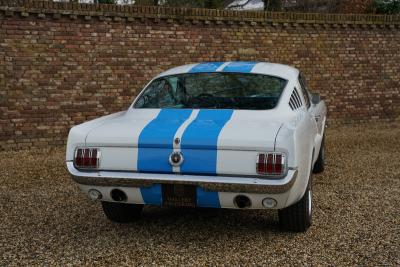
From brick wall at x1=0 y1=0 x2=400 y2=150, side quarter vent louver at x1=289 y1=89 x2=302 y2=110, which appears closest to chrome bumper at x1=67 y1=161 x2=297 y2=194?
side quarter vent louver at x1=289 y1=89 x2=302 y2=110

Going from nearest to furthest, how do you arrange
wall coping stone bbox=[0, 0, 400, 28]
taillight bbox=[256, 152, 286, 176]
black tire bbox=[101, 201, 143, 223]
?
taillight bbox=[256, 152, 286, 176], black tire bbox=[101, 201, 143, 223], wall coping stone bbox=[0, 0, 400, 28]

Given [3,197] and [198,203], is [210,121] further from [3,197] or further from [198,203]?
[3,197]

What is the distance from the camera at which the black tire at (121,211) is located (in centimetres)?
438

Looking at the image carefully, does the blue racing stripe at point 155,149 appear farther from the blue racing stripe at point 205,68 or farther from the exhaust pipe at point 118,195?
the blue racing stripe at point 205,68

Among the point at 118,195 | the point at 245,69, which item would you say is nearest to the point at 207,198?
the point at 118,195

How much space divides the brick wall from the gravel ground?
2425 mm

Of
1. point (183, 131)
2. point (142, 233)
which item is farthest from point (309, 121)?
point (142, 233)

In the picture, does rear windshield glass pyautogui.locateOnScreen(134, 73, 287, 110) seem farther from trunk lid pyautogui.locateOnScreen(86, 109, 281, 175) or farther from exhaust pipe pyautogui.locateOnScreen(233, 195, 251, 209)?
exhaust pipe pyautogui.locateOnScreen(233, 195, 251, 209)

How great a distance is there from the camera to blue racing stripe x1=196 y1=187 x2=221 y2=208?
3557mm

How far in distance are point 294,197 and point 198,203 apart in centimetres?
70

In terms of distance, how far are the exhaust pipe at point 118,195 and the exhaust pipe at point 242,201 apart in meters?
0.85

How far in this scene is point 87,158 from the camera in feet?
12.4

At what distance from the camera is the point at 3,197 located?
558 cm

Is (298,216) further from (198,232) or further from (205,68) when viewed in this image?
(205,68)
